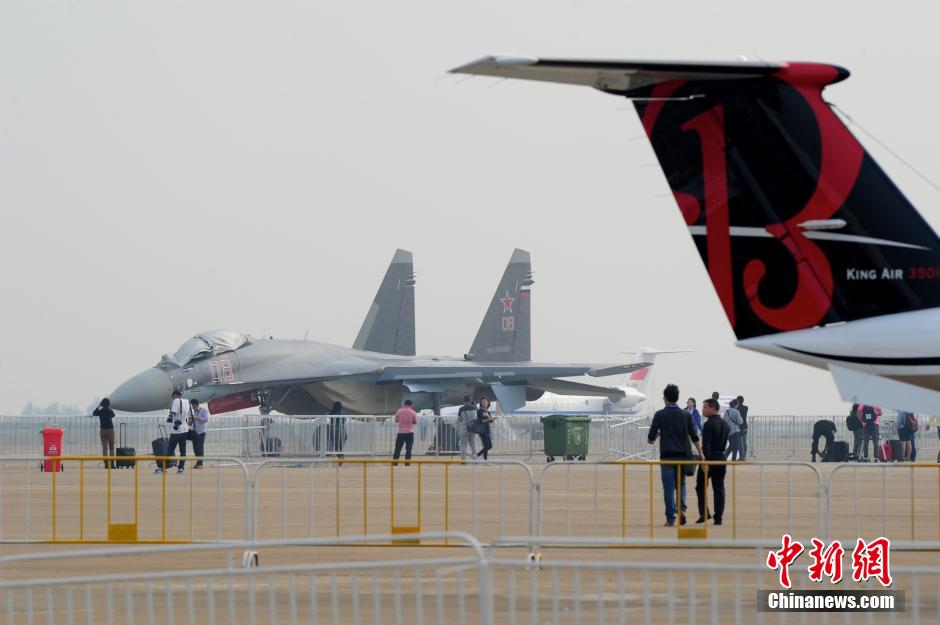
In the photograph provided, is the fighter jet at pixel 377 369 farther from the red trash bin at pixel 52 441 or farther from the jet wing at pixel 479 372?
the red trash bin at pixel 52 441

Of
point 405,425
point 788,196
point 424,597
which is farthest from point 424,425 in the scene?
point 424,597

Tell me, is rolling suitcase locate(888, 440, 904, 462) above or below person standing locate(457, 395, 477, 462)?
below

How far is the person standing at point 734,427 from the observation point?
3134 centimetres

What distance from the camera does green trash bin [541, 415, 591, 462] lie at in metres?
32.8

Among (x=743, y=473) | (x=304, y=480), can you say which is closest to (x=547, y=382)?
(x=743, y=473)

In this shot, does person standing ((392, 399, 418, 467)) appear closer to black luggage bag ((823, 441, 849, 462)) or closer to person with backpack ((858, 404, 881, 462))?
black luggage bag ((823, 441, 849, 462))

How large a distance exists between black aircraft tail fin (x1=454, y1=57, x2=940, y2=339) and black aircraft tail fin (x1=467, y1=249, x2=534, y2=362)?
39037 mm

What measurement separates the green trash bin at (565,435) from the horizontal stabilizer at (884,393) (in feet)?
74.8

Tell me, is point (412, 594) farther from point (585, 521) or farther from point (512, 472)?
point (512, 472)

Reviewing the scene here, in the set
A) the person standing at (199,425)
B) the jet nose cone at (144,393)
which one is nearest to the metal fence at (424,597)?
the person standing at (199,425)

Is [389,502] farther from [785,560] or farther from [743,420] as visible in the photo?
[743,420]

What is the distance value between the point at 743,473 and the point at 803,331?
21.0 metres

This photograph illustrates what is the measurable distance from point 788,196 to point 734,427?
2314cm

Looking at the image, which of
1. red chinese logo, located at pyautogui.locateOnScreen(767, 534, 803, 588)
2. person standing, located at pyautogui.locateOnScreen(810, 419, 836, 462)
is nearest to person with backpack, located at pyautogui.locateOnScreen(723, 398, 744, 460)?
person standing, located at pyautogui.locateOnScreen(810, 419, 836, 462)
